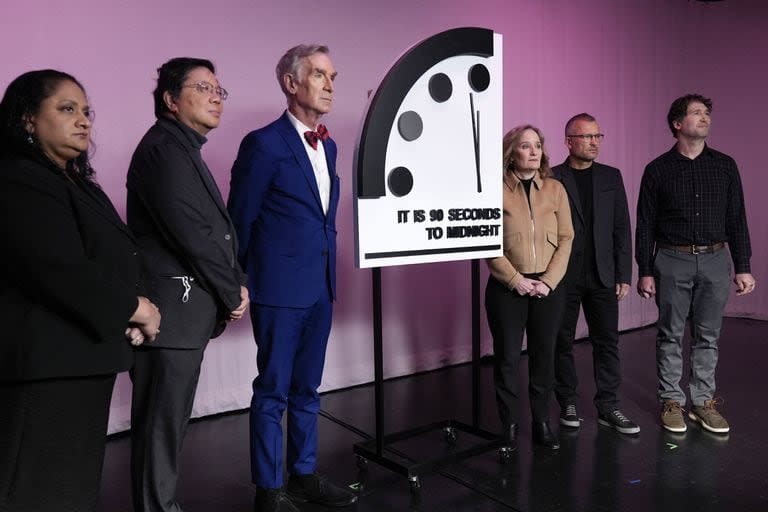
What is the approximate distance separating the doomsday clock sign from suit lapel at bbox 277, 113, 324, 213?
16 centimetres

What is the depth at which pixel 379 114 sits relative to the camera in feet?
8.03

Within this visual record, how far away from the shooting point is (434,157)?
8.54 feet

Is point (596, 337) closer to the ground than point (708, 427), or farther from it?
farther from it

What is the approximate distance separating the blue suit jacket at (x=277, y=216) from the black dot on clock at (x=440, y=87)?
0.56 meters

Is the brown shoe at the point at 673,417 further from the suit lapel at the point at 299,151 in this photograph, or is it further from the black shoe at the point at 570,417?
the suit lapel at the point at 299,151

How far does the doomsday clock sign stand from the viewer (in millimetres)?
2449

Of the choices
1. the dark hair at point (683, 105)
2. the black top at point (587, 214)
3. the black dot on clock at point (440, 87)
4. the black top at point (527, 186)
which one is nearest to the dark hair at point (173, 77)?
the black dot on clock at point (440, 87)

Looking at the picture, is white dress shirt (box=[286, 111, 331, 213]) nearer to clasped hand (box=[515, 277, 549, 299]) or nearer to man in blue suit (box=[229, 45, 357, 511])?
man in blue suit (box=[229, 45, 357, 511])

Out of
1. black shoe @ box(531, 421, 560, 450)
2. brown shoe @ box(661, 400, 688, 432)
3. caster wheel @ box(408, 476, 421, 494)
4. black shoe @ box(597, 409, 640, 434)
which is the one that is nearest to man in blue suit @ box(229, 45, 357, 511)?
caster wheel @ box(408, 476, 421, 494)

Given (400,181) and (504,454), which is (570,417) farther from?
(400,181)

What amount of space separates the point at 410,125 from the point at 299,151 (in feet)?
1.43

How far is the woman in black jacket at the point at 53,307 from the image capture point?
4.61 ft

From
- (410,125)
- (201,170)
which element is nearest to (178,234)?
(201,170)

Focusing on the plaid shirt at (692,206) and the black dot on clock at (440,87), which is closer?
the black dot on clock at (440,87)
